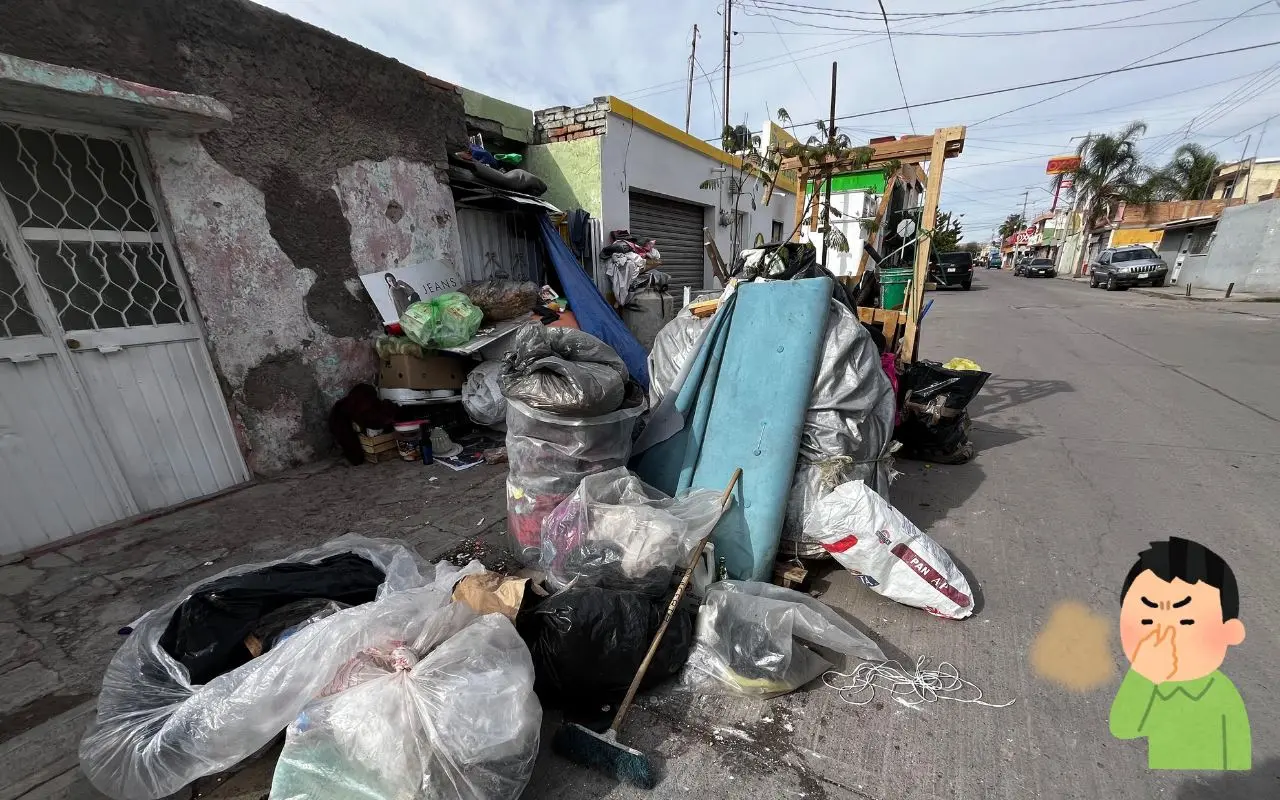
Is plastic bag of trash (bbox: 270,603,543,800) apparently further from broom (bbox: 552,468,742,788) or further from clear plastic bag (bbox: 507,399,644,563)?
clear plastic bag (bbox: 507,399,644,563)

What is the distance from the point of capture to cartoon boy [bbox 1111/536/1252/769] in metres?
0.89

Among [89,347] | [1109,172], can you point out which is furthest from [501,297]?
[1109,172]

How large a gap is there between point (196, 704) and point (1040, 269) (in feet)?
133

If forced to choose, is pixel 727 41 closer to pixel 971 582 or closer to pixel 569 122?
pixel 569 122

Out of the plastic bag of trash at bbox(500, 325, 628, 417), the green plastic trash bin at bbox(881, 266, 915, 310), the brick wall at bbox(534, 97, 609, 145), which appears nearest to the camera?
the plastic bag of trash at bbox(500, 325, 628, 417)

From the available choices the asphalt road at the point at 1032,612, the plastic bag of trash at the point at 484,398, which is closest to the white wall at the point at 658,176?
the plastic bag of trash at the point at 484,398

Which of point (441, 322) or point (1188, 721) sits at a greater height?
point (441, 322)

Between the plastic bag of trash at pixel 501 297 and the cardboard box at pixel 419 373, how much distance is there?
55 centimetres

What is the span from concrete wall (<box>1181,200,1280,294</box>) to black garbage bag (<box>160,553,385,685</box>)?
23492mm

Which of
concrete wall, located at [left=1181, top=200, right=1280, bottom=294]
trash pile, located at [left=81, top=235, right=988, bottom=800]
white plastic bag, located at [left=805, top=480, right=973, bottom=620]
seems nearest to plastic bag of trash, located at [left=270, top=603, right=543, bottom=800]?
trash pile, located at [left=81, top=235, right=988, bottom=800]

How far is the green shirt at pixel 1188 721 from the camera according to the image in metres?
0.88

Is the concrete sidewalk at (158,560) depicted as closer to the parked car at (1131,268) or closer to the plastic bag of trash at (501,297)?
the plastic bag of trash at (501,297)

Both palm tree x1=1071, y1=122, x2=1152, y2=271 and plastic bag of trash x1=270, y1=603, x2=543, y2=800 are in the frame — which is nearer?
plastic bag of trash x1=270, y1=603, x2=543, y2=800

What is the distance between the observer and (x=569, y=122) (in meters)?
5.89
